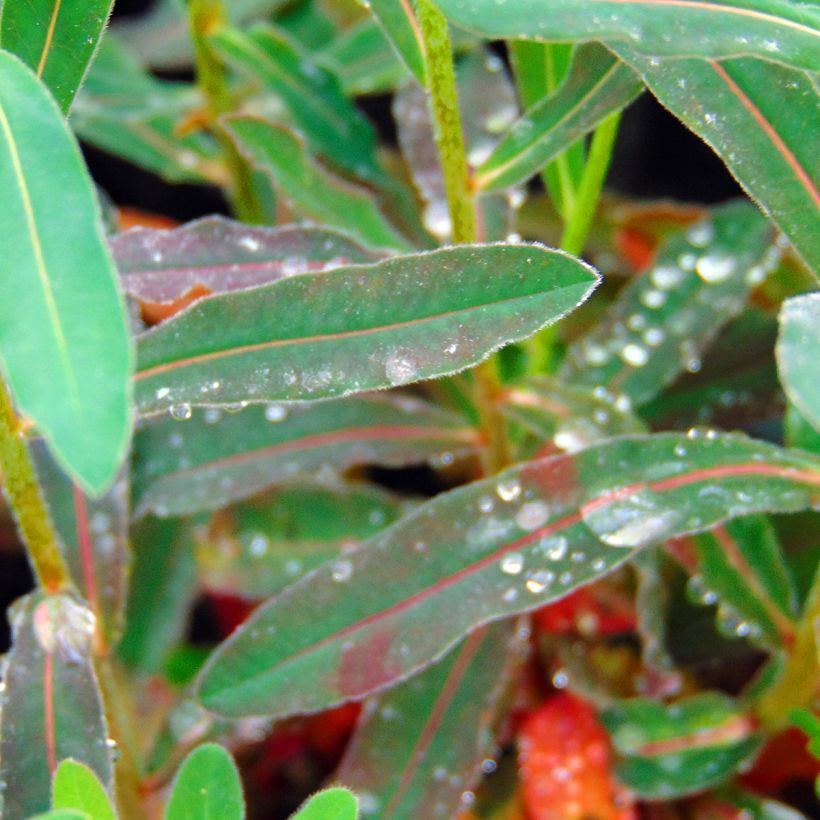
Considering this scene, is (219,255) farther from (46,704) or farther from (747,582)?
(747,582)

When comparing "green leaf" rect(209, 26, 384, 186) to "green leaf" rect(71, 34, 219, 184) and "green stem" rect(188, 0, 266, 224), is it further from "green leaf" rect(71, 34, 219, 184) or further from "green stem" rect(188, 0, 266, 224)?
"green leaf" rect(71, 34, 219, 184)

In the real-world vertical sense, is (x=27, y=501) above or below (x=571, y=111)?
below

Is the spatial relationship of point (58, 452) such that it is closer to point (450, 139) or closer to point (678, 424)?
point (450, 139)

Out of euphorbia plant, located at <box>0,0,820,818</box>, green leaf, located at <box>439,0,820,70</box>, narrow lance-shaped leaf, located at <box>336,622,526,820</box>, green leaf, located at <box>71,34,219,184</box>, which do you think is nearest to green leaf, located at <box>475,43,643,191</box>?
euphorbia plant, located at <box>0,0,820,818</box>

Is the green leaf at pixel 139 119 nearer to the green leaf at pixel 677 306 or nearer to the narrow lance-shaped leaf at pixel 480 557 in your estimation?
the green leaf at pixel 677 306

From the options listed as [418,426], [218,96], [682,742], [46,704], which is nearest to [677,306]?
[418,426]

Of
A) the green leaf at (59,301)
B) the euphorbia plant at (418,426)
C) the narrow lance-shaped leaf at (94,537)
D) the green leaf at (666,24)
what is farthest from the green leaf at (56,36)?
the narrow lance-shaped leaf at (94,537)
